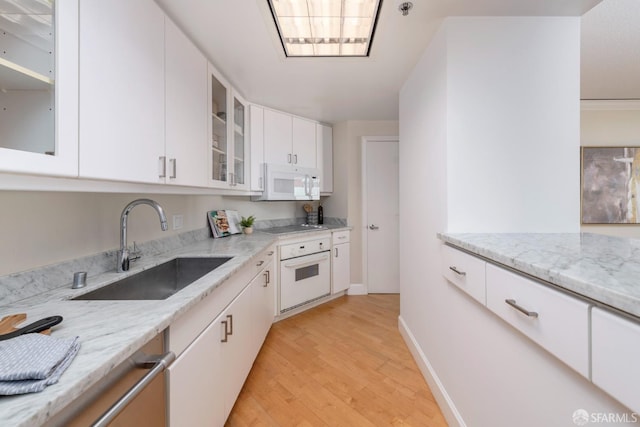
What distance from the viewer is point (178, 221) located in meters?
1.96

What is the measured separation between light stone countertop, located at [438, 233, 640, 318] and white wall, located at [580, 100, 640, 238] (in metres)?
2.64

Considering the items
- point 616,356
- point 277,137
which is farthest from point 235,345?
point 277,137

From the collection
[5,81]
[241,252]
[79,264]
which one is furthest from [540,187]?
[79,264]

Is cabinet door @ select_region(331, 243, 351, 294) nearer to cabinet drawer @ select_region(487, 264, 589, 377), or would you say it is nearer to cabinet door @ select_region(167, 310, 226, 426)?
cabinet door @ select_region(167, 310, 226, 426)

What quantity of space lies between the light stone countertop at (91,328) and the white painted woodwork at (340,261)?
6.38 ft

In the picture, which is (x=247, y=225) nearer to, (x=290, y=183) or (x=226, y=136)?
(x=290, y=183)

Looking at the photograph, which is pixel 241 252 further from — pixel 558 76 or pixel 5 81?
pixel 558 76

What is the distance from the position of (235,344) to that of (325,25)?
1947 mm

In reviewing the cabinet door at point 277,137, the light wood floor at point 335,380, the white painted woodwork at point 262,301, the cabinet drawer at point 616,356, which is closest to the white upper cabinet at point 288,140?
the cabinet door at point 277,137

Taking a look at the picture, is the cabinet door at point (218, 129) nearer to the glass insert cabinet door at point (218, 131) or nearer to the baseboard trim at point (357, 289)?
the glass insert cabinet door at point (218, 131)

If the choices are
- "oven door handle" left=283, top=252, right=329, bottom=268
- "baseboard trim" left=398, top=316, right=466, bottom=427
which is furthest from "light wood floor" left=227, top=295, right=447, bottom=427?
"oven door handle" left=283, top=252, right=329, bottom=268

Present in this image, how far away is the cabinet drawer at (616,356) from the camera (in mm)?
504

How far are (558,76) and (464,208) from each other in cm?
89

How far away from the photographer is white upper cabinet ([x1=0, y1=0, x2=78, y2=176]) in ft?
2.31
